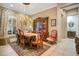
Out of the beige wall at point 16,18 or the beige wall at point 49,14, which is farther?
the beige wall at point 49,14

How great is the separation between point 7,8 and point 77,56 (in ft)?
5.84

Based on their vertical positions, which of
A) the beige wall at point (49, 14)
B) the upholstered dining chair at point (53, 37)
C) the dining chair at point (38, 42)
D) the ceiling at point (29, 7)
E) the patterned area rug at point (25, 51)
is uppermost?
the ceiling at point (29, 7)

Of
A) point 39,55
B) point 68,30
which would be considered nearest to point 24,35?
point 39,55

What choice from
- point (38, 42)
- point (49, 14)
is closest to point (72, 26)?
point (49, 14)

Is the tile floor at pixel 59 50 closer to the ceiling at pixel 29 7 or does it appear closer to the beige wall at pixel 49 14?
the beige wall at pixel 49 14

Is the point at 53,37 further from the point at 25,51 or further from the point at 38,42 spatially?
the point at 25,51

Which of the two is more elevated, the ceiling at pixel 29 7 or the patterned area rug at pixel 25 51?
the ceiling at pixel 29 7

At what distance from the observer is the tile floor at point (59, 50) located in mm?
2430

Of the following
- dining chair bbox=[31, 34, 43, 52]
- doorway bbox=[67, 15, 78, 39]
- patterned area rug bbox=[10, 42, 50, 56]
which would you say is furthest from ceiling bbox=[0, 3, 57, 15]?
patterned area rug bbox=[10, 42, 50, 56]

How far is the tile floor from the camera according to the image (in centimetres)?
243

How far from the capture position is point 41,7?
251 centimetres

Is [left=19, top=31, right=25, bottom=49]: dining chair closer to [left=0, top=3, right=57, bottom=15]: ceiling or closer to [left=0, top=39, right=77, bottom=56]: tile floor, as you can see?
[left=0, top=39, right=77, bottom=56]: tile floor

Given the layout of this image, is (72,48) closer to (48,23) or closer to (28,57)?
(48,23)

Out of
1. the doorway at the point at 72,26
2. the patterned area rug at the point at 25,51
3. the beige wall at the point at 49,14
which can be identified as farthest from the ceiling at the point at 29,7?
the patterned area rug at the point at 25,51
